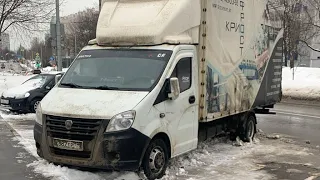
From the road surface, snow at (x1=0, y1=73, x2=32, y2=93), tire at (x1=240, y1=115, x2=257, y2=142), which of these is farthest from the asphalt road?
snow at (x1=0, y1=73, x2=32, y2=93)

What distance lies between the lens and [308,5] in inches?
1112

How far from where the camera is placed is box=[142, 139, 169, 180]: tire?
6180mm

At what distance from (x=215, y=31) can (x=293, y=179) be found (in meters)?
2.95

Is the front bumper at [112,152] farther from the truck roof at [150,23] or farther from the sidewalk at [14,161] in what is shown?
the truck roof at [150,23]

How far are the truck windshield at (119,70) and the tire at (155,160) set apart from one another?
0.89m

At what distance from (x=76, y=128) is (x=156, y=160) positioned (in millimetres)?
1343

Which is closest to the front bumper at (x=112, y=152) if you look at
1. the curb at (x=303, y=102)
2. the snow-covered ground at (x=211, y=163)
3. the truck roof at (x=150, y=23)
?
the snow-covered ground at (x=211, y=163)

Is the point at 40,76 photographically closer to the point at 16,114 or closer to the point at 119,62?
the point at 16,114

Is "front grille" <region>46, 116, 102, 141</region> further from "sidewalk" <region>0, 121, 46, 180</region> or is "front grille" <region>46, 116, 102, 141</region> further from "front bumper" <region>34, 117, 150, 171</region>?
"sidewalk" <region>0, 121, 46, 180</region>

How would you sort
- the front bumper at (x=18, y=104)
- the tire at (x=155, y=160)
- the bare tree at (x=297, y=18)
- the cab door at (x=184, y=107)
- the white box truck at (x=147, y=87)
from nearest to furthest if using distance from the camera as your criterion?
the white box truck at (x=147, y=87) → the tire at (x=155, y=160) → the cab door at (x=184, y=107) → the front bumper at (x=18, y=104) → the bare tree at (x=297, y=18)

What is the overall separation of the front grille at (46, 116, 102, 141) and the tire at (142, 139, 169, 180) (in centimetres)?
90

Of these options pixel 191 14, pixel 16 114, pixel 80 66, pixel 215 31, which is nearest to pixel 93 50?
pixel 80 66

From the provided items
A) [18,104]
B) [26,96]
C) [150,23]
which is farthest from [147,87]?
[18,104]

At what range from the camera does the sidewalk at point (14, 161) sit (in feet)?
22.0
